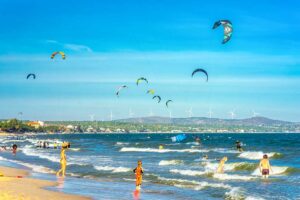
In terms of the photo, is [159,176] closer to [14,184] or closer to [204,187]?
[204,187]

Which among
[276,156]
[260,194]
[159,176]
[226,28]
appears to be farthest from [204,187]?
[276,156]

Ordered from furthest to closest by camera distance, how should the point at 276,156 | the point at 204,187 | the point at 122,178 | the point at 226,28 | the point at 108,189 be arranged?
the point at 276,156, the point at 122,178, the point at 226,28, the point at 204,187, the point at 108,189

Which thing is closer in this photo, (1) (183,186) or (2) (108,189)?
(2) (108,189)

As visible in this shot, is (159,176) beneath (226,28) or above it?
beneath

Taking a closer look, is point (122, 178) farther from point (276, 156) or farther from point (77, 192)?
point (276, 156)

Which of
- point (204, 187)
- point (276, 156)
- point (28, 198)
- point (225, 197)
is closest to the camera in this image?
point (28, 198)

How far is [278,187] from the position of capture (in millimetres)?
24500

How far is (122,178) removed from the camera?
29.5 m

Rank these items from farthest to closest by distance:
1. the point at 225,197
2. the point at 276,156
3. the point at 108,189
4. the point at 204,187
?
the point at 276,156
the point at 204,187
the point at 108,189
the point at 225,197

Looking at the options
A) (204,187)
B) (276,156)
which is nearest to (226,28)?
(204,187)

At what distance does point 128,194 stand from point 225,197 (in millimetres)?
4084

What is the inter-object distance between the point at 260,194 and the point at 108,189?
6811mm

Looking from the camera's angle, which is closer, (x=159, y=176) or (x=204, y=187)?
(x=204, y=187)

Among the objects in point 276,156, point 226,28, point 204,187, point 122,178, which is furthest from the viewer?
point 276,156
